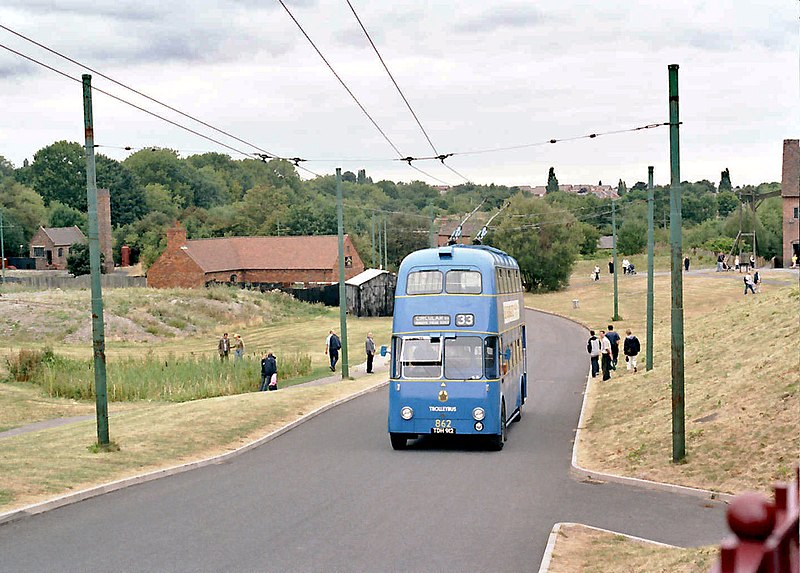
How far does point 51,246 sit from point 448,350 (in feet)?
391

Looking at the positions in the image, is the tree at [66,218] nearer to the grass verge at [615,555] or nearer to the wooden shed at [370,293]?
the wooden shed at [370,293]

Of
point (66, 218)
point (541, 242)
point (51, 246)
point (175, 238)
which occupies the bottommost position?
point (541, 242)

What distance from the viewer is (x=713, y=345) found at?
31.5 m

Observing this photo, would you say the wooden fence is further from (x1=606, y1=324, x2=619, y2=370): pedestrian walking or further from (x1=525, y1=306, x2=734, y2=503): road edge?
(x1=606, y1=324, x2=619, y2=370): pedestrian walking

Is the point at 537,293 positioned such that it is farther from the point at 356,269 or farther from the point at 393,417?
the point at 393,417

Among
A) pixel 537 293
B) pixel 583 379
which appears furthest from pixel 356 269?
pixel 583 379

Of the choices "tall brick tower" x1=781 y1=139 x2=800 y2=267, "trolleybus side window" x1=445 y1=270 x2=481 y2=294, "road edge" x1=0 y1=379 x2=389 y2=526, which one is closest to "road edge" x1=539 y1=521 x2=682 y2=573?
"road edge" x1=0 y1=379 x2=389 y2=526

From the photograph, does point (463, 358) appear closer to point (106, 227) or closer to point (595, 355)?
→ point (595, 355)

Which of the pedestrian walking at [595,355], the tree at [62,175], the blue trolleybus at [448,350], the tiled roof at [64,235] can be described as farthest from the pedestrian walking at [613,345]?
the tree at [62,175]

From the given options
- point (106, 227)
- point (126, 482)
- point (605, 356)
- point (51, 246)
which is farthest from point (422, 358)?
point (51, 246)

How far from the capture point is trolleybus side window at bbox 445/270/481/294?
2264 centimetres

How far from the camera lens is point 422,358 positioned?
2261 cm

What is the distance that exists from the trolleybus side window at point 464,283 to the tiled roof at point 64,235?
382 feet

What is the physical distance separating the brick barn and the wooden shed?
73.3ft
